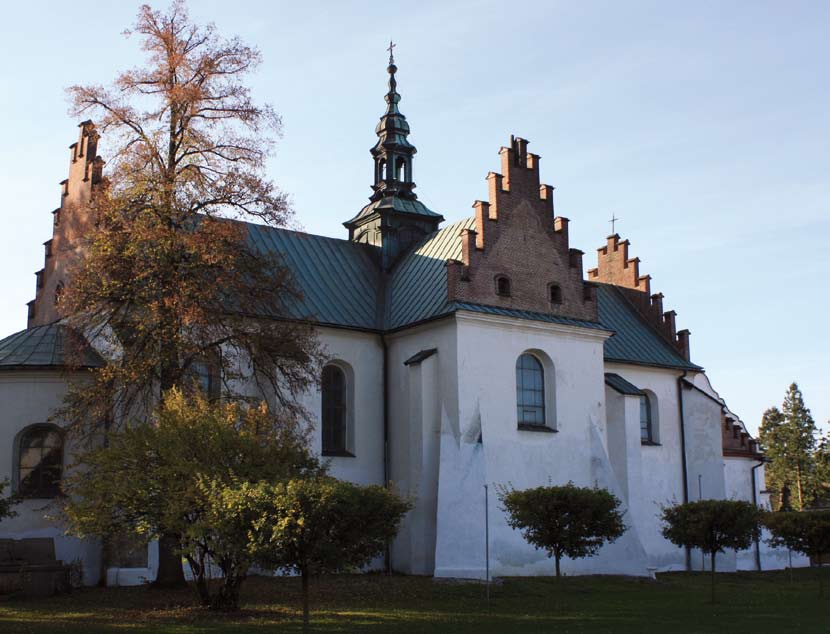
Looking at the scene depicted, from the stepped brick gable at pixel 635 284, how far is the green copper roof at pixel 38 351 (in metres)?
24.9

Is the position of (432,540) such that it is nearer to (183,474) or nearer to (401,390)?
(401,390)

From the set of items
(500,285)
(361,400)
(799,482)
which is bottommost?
(799,482)

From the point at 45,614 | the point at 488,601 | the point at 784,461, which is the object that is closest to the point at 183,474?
the point at 45,614

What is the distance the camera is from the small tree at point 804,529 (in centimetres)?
3069

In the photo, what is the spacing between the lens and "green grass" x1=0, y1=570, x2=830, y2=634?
18891 millimetres

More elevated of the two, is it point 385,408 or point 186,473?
point 385,408

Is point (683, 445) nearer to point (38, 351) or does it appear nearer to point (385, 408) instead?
point (385, 408)

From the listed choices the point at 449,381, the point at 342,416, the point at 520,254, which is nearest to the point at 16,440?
the point at 342,416

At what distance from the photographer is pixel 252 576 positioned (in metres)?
28.0

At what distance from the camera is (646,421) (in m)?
39.9

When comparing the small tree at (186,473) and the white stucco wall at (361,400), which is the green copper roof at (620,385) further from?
the small tree at (186,473)

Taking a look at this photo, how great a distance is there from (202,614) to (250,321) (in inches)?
323

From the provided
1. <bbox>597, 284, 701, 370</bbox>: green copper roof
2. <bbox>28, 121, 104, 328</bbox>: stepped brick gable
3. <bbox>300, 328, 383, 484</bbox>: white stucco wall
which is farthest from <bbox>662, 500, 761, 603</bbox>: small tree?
<bbox>28, 121, 104, 328</bbox>: stepped brick gable

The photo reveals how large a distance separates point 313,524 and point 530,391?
17372mm
